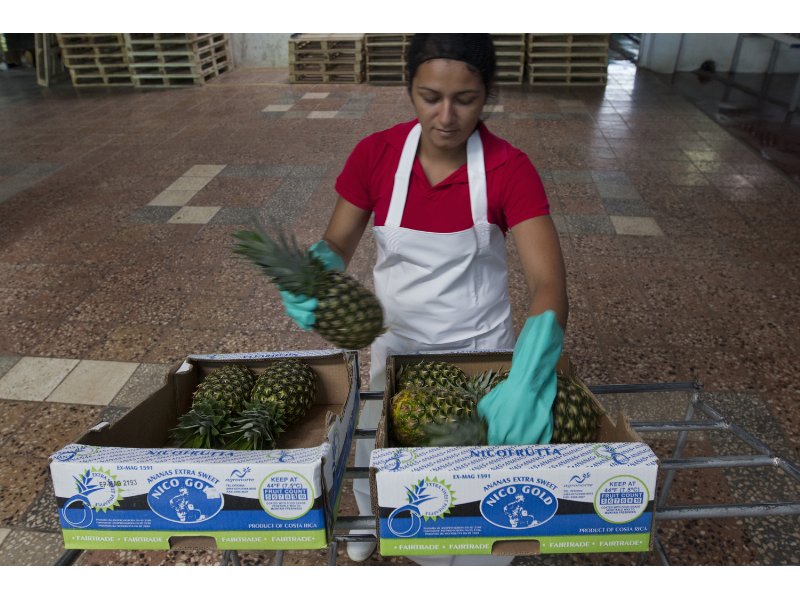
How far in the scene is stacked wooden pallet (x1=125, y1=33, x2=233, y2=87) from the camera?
461 inches

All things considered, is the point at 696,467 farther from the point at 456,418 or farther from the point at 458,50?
the point at 458,50

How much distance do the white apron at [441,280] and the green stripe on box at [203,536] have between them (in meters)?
1.02

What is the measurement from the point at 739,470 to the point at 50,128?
10305 mm

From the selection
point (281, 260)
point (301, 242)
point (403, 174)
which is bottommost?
point (301, 242)

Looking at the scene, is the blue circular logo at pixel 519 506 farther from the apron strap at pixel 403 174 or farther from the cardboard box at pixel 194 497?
the apron strap at pixel 403 174

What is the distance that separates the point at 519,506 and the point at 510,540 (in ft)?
0.37

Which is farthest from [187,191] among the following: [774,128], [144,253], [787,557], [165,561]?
[774,128]

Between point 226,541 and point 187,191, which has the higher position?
point 226,541

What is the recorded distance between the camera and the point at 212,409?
5.79 feet

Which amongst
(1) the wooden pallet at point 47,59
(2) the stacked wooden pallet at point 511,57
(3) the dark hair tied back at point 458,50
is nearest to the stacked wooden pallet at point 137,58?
(1) the wooden pallet at point 47,59

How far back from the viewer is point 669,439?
3295 millimetres

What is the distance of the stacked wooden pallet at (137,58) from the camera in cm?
1176

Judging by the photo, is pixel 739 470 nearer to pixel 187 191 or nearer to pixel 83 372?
pixel 83 372

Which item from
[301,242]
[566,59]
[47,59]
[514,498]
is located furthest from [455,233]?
[47,59]
